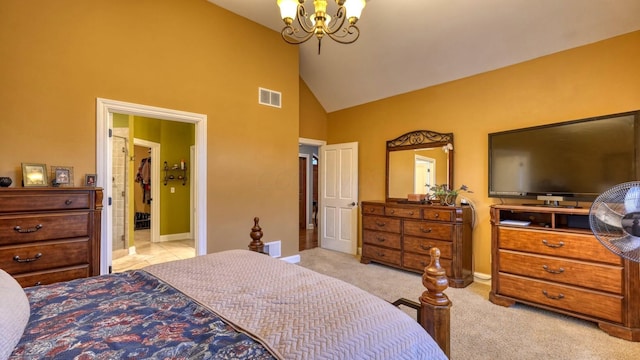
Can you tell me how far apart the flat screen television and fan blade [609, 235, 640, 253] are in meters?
1.24

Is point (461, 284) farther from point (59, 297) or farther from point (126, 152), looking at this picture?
point (126, 152)

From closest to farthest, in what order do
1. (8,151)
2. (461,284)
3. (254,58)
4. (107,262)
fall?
(8,151) → (107,262) → (461,284) → (254,58)

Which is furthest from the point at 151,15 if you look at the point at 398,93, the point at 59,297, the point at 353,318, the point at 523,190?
the point at 523,190

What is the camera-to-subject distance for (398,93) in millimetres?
4523

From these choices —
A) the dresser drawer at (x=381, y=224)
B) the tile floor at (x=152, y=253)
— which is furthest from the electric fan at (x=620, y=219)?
the tile floor at (x=152, y=253)

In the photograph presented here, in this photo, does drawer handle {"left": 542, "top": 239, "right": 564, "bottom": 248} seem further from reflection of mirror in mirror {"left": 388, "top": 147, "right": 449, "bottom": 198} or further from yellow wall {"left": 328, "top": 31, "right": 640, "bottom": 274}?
reflection of mirror in mirror {"left": 388, "top": 147, "right": 449, "bottom": 198}

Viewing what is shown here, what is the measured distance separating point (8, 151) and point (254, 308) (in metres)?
2.86

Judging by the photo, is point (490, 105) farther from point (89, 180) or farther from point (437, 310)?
point (89, 180)

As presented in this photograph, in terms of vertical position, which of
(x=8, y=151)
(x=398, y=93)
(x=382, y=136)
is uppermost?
(x=398, y=93)

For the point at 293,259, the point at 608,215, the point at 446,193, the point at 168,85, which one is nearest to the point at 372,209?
the point at 446,193

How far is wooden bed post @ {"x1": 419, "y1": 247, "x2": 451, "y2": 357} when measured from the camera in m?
1.20

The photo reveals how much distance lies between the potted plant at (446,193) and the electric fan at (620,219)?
6.40 feet

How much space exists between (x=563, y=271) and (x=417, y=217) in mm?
1525

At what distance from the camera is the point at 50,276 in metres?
2.21
